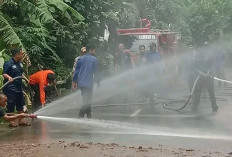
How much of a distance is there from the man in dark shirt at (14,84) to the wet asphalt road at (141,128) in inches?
19.9

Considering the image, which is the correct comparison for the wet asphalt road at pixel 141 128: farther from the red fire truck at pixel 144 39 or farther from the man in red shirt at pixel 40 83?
the red fire truck at pixel 144 39

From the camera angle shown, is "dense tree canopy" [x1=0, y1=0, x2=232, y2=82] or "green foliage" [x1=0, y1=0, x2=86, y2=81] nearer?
"green foliage" [x1=0, y1=0, x2=86, y2=81]

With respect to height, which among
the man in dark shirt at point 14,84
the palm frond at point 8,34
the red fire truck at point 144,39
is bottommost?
the man in dark shirt at point 14,84

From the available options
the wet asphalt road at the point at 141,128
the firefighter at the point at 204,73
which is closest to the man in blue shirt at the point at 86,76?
the wet asphalt road at the point at 141,128

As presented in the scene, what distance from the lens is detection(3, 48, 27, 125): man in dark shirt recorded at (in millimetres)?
9953

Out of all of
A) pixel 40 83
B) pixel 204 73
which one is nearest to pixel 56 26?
pixel 40 83

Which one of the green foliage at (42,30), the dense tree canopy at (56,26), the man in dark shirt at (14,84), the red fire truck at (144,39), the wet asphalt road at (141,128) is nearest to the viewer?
the wet asphalt road at (141,128)

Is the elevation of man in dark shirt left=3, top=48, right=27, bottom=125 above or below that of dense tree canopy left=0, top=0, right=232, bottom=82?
below

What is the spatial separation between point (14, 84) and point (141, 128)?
2.75 meters

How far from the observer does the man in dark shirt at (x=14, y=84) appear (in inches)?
392

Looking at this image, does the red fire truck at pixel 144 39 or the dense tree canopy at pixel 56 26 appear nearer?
the dense tree canopy at pixel 56 26

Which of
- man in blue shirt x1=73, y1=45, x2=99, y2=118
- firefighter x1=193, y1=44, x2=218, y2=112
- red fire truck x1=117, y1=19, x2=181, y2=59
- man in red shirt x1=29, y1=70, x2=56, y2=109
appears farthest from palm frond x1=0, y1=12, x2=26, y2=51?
red fire truck x1=117, y1=19, x2=181, y2=59

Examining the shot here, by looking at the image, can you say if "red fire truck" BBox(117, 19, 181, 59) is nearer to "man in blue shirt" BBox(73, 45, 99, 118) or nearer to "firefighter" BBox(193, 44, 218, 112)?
"firefighter" BBox(193, 44, 218, 112)

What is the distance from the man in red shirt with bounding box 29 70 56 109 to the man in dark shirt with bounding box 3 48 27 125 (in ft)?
2.16
